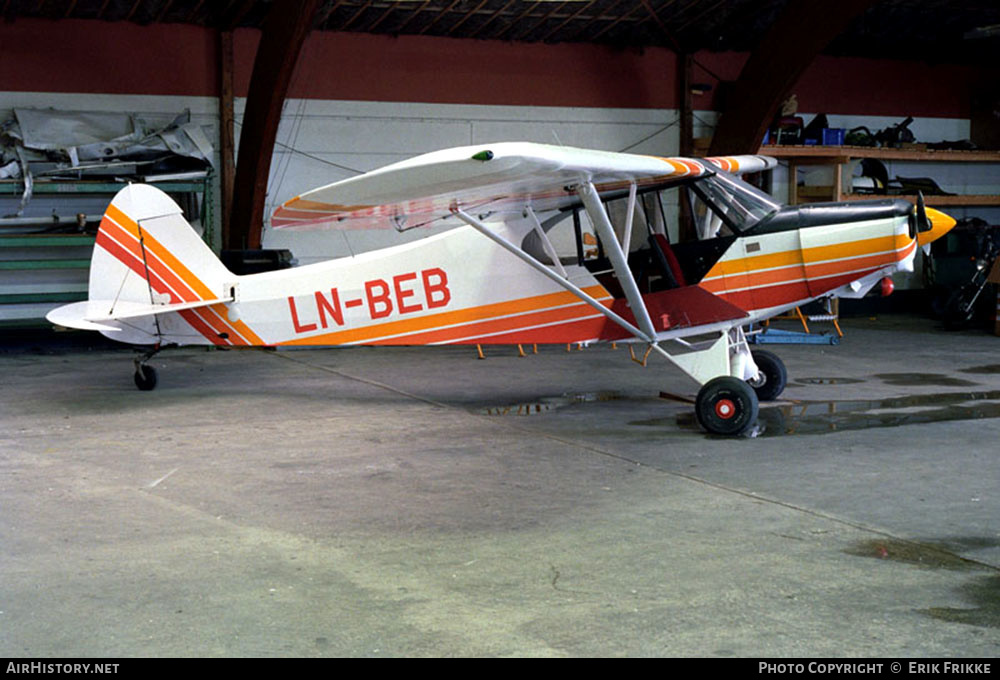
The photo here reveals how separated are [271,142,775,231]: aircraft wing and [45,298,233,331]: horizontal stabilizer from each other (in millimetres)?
1968

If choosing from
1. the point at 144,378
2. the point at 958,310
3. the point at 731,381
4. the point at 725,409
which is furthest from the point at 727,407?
the point at 958,310

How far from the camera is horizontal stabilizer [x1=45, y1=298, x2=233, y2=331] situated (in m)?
9.43

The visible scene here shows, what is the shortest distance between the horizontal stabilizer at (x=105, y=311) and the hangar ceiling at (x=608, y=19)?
6066 millimetres

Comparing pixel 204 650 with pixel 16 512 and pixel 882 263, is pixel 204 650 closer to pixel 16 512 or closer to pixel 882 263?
pixel 16 512

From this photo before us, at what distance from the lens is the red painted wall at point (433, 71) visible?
14539 mm

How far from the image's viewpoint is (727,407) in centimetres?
783

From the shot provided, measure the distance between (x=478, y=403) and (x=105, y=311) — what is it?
11.4 ft

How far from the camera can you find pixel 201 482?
6.55m

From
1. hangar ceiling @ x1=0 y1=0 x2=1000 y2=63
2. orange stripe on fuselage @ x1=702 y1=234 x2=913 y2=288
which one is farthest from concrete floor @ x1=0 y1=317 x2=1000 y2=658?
hangar ceiling @ x1=0 y1=0 x2=1000 y2=63

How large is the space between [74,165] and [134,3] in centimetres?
235

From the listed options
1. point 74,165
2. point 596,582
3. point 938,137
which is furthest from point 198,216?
point 938,137

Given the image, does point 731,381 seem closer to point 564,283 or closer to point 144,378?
point 564,283

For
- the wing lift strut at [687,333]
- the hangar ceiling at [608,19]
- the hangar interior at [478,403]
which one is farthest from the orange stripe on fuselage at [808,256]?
the hangar ceiling at [608,19]

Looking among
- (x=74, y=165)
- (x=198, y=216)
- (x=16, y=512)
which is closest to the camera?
(x=16, y=512)
